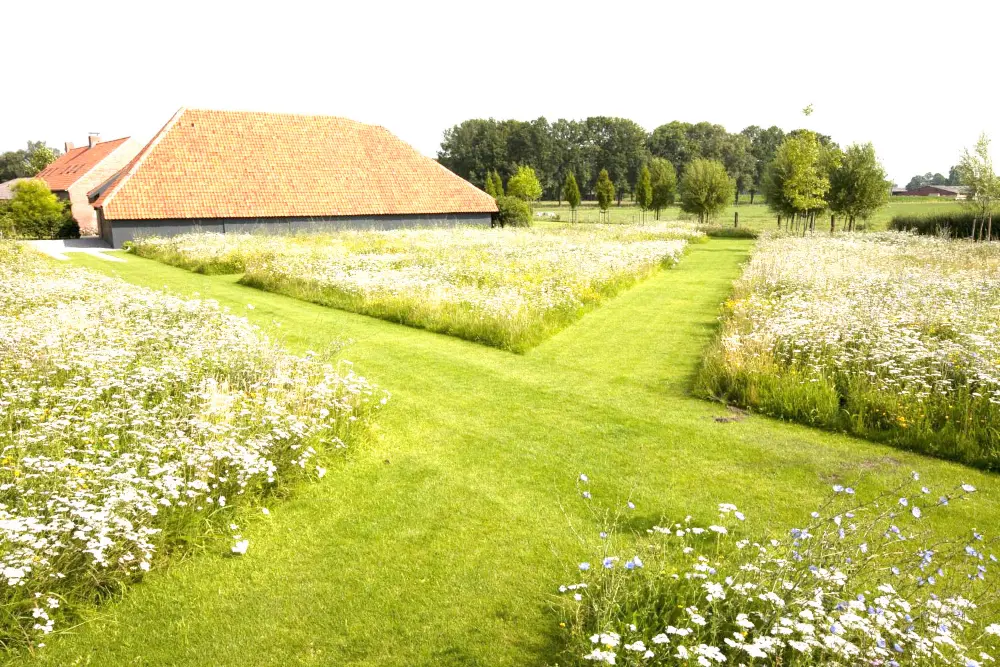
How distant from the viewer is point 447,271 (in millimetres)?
14883

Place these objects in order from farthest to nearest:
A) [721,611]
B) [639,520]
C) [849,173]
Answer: [849,173]
[639,520]
[721,611]

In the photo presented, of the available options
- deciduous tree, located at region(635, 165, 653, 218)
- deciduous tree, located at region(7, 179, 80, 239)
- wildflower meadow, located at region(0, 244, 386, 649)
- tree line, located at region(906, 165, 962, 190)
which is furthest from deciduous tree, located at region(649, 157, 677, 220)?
tree line, located at region(906, 165, 962, 190)

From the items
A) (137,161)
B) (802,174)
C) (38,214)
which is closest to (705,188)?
(802,174)

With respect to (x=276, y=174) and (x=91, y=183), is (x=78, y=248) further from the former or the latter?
(x=91, y=183)

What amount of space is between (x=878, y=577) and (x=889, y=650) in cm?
77

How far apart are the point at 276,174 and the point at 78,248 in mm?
8931

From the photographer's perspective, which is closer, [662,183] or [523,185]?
[662,183]

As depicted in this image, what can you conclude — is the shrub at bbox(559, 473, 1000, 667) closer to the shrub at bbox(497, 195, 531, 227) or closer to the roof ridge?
the roof ridge

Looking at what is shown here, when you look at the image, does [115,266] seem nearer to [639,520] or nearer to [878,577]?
[639,520]

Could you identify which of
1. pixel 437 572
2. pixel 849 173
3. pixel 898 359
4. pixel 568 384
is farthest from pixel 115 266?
pixel 849 173

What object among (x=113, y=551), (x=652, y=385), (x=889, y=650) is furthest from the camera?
(x=652, y=385)

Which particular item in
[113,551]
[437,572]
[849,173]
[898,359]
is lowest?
[437,572]

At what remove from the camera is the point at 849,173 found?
103ft

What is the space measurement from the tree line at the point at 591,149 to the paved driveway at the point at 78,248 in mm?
55031
